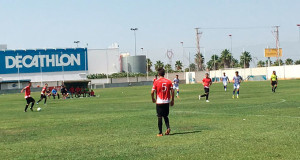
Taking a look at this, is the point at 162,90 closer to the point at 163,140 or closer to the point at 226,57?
the point at 163,140

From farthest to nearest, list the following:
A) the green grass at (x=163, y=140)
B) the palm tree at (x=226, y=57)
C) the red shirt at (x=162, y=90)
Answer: the palm tree at (x=226, y=57)
the red shirt at (x=162, y=90)
the green grass at (x=163, y=140)

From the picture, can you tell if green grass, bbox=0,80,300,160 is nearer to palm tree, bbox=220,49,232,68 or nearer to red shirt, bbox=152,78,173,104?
red shirt, bbox=152,78,173,104

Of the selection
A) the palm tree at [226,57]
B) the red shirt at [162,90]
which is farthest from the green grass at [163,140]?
the palm tree at [226,57]

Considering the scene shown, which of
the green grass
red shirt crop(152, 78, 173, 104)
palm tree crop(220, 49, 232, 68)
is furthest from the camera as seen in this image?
palm tree crop(220, 49, 232, 68)

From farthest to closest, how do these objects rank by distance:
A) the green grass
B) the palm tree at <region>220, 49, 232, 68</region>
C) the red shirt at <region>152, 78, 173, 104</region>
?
the palm tree at <region>220, 49, 232, 68</region>
the red shirt at <region>152, 78, 173, 104</region>
the green grass

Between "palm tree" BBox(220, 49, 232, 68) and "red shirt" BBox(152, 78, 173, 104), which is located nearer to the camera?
"red shirt" BBox(152, 78, 173, 104)

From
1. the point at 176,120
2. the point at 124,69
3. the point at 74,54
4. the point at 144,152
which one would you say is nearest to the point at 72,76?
the point at 74,54

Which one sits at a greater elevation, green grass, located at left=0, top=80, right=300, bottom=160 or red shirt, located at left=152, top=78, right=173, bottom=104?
red shirt, located at left=152, top=78, right=173, bottom=104

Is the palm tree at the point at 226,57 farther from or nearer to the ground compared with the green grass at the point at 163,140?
farther from the ground

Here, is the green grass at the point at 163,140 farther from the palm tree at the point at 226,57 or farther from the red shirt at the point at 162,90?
the palm tree at the point at 226,57

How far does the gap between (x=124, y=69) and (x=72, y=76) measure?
76.0ft

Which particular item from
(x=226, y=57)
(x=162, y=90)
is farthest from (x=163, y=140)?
(x=226, y=57)

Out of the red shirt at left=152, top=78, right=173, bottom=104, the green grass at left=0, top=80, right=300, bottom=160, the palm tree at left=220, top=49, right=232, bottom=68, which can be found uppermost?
the palm tree at left=220, top=49, right=232, bottom=68

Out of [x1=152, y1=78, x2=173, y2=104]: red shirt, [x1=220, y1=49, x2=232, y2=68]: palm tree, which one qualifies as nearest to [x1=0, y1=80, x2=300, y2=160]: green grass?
[x1=152, y1=78, x2=173, y2=104]: red shirt
